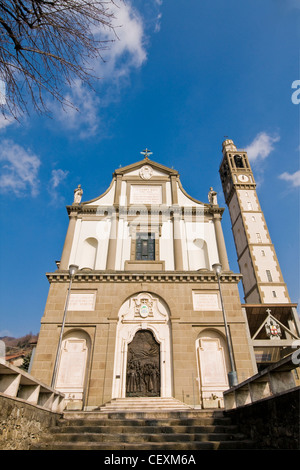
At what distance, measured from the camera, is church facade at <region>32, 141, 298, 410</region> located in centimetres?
1446

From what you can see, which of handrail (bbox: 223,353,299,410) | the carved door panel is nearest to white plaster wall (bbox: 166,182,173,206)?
the carved door panel

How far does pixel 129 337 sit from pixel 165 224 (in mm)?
8554

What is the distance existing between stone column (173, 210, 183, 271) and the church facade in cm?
7

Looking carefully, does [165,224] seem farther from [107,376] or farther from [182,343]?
[107,376]

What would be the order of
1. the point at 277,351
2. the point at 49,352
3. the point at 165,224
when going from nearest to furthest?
the point at 49,352
the point at 165,224
the point at 277,351

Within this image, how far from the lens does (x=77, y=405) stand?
1385 centimetres

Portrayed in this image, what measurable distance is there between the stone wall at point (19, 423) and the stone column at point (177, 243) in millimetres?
12502

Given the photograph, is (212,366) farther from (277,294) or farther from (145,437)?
(277,294)

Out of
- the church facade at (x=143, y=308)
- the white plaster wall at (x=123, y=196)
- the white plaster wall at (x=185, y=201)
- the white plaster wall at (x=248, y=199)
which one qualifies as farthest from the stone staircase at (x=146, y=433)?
the white plaster wall at (x=248, y=199)

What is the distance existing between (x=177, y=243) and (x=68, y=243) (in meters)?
7.58

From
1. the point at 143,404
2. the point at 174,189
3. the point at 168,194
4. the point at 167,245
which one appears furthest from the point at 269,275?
the point at 143,404

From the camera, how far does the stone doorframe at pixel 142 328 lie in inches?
572

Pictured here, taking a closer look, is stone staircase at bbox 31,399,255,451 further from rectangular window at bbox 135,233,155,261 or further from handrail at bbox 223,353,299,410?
rectangular window at bbox 135,233,155,261
